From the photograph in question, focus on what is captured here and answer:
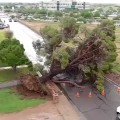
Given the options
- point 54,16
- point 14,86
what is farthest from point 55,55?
point 54,16

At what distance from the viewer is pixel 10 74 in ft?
84.9

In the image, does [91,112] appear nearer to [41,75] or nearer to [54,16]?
[41,75]

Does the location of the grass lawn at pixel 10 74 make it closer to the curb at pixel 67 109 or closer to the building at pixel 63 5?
the curb at pixel 67 109

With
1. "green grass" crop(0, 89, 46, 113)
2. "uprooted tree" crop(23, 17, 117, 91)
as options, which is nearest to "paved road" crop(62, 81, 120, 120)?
"uprooted tree" crop(23, 17, 117, 91)

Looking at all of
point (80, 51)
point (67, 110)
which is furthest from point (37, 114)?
point (80, 51)

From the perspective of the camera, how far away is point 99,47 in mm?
22141

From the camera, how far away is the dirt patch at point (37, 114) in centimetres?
1792

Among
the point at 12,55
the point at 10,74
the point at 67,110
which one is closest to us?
the point at 67,110

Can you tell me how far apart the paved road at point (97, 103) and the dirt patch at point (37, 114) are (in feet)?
6.53

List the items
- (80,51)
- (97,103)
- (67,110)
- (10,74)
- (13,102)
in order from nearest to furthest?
(67,110) → (13,102) → (97,103) → (80,51) → (10,74)

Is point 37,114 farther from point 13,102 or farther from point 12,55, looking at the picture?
point 12,55

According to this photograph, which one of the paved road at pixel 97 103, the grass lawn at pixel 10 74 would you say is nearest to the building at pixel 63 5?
the grass lawn at pixel 10 74

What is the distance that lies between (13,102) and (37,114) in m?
2.53

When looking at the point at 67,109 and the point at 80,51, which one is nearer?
the point at 67,109
